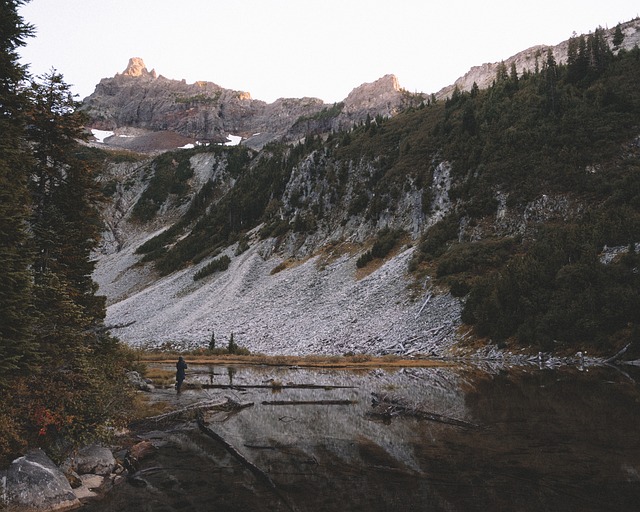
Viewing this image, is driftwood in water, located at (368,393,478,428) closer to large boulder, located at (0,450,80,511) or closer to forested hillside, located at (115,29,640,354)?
large boulder, located at (0,450,80,511)

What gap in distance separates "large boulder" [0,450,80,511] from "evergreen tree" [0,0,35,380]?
2262 millimetres

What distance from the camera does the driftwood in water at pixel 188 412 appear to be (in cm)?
2034

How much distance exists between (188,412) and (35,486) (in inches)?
443

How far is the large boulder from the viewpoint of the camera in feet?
35.3

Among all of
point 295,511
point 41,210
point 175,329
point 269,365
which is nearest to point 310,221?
point 175,329

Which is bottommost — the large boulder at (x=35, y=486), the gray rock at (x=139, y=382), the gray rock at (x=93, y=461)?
the gray rock at (x=139, y=382)

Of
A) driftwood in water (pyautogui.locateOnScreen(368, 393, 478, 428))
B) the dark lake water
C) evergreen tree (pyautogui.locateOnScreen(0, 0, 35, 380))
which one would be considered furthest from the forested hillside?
evergreen tree (pyautogui.locateOnScreen(0, 0, 35, 380))

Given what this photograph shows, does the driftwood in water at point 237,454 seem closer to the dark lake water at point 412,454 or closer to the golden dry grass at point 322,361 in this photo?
the dark lake water at point 412,454

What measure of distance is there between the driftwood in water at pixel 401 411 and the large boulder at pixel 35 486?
13079 millimetres

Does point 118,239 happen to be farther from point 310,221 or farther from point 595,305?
point 595,305

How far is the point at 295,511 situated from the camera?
1067 cm

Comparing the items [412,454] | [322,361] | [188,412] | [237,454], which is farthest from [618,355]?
[237,454]

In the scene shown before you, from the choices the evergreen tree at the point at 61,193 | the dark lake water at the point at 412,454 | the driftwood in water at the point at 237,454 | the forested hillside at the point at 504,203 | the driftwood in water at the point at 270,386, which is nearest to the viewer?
the dark lake water at the point at 412,454

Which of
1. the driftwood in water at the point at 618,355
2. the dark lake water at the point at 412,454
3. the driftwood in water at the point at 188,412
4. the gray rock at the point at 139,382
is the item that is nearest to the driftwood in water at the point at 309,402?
Result: the dark lake water at the point at 412,454
